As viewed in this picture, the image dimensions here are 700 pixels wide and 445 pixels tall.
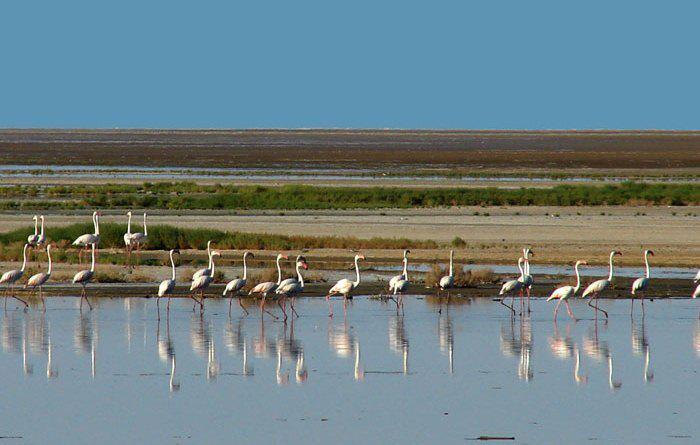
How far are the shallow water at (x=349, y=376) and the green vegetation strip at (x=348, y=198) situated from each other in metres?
28.0

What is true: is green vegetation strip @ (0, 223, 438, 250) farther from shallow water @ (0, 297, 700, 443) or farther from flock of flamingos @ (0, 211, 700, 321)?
A: shallow water @ (0, 297, 700, 443)

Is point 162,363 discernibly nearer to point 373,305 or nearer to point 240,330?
point 240,330

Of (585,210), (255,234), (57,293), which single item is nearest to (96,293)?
(57,293)

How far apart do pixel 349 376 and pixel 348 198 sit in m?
37.4

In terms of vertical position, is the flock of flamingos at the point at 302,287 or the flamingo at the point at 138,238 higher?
the flamingo at the point at 138,238

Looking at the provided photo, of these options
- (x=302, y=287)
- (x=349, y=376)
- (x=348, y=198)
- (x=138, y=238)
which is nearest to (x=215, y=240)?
(x=138, y=238)

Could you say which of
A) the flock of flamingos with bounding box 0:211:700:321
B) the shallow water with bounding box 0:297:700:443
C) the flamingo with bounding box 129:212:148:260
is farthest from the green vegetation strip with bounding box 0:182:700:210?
the shallow water with bounding box 0:297:700:443

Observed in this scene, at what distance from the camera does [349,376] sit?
17.6 m

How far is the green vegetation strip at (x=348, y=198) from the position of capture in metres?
52.5

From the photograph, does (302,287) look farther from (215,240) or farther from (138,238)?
(215,240)

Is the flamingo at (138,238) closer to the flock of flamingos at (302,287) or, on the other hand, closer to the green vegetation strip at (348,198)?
the flock of flamingos at (302,287)

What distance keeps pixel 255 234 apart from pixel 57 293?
11.3m

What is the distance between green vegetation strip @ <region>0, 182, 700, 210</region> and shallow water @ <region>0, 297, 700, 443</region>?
28005 mm

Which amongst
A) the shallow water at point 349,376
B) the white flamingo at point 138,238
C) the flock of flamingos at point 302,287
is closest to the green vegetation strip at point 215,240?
the white flamingo at point 138,238
